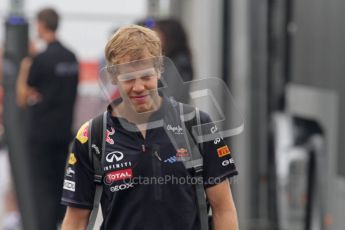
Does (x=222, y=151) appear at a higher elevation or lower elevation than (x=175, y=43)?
higher

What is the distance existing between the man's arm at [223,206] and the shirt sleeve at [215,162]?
0.09ft

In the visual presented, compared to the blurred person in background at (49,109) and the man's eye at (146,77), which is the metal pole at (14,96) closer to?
the blurred person in background at (49,109)

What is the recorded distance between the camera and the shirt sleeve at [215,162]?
3455mm

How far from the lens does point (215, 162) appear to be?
11.3ft

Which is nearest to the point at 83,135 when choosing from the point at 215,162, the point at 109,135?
the point at 109,135

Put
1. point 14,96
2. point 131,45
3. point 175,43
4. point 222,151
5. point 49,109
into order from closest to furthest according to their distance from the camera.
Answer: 1. point 131,45
2. point 222,151
3. point 175,43
4. point 14,96
5. point 49,109

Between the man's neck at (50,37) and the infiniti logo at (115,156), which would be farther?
the man's neck at (50,37)

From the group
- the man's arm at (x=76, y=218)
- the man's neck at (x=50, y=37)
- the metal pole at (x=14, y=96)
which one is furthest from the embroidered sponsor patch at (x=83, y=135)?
the man's neck at (x=50, y=37)

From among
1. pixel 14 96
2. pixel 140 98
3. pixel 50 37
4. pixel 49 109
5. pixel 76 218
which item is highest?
pixel 140 98

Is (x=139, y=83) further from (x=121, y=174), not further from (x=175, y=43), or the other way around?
(x=175, y=43)

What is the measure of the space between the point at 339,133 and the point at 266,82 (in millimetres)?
2405

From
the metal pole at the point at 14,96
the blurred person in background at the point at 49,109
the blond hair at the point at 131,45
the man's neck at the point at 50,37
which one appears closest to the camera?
the blond hair at the point at 131,45

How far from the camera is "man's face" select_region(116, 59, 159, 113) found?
3389 millimetres

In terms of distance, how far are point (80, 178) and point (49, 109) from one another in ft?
16.5
